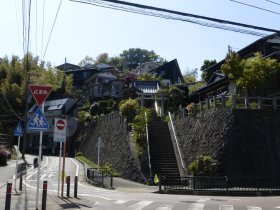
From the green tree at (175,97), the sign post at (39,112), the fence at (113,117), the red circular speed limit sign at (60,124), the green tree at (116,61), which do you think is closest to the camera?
the sign post at (39,112)

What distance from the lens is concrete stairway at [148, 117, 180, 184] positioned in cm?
2656

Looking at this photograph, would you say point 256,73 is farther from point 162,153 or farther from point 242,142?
point 162,153

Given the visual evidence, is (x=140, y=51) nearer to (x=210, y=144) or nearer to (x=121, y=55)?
(x=121, y=55)

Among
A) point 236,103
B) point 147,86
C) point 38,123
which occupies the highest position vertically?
point 147,86

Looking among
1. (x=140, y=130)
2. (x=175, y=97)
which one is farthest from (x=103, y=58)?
(x=140, y=130)

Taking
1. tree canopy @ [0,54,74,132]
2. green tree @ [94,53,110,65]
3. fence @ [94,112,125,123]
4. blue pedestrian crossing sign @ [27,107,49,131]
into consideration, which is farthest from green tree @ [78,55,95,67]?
blue pedestrian crossing sign @ [27,107,49,131]

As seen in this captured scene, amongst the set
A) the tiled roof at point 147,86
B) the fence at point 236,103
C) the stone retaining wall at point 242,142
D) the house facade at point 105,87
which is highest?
the house facade at point 105,87

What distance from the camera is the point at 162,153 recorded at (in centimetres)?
2914

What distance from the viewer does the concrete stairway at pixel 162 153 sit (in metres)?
26.6

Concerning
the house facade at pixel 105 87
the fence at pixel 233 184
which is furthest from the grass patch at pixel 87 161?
the house facade at pixel 105 87

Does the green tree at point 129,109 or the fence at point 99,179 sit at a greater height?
the green tree at point 129,109

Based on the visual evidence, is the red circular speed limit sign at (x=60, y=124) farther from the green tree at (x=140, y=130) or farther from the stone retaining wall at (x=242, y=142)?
the green tree at (x=140, y=130)

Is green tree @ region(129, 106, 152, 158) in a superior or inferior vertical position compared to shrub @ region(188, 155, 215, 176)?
superior

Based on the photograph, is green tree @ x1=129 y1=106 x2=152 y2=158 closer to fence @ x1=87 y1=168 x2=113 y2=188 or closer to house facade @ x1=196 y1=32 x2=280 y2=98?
fence @ x1=87 y1=168 x2=113 y2=188
